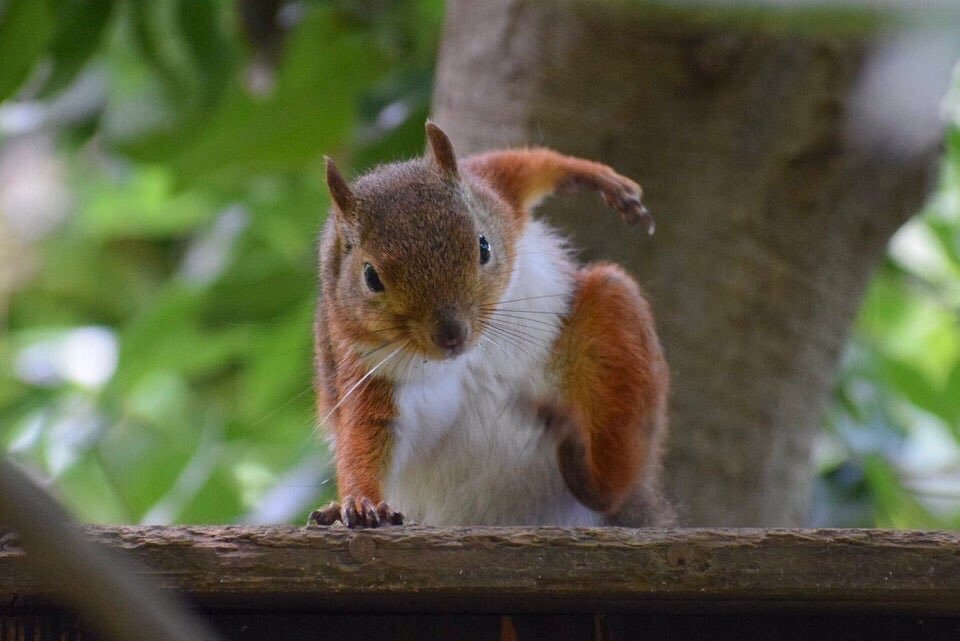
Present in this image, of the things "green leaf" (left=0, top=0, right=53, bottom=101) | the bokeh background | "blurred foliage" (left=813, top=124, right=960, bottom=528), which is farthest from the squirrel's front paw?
"green leaf" (left=0, top=0, right=53, bottom=101)

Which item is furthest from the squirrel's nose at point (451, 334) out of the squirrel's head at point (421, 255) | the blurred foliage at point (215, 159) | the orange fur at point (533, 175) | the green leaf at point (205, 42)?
the green leaf at point (205, 42)

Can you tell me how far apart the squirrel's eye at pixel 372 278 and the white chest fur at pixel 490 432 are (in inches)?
4.0

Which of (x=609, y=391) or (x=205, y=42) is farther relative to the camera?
(x=205, y=42)

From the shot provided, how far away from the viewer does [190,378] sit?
3.37 metres

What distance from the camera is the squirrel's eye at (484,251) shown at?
1.47m

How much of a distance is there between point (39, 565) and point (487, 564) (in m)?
0.61

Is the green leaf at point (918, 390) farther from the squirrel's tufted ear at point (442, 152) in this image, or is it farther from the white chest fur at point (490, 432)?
the squirrel's tufted ear at point (442, 152)

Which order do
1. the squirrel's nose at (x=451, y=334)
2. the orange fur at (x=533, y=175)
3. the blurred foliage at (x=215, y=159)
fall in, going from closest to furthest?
the squirrel's nose at (x=451, y=334) < the orange fur at (x=533, y=175) < the blurred foliage at (x=215, y=159)

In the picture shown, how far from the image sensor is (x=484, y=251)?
1.48 meters

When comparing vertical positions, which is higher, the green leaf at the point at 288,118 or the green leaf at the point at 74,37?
the green leaf at the point at 74,37

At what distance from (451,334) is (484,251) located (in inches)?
6.0

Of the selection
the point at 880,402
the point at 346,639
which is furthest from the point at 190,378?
the point at 346,639

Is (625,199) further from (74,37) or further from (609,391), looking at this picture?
(74,37)

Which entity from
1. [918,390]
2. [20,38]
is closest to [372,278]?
[20,38]
